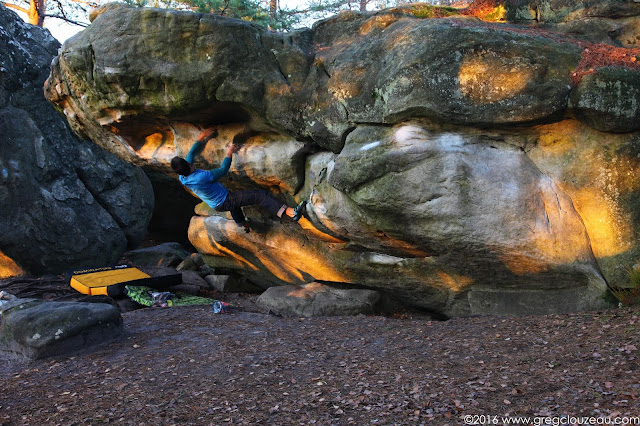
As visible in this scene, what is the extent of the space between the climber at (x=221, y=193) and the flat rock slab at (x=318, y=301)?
136cm

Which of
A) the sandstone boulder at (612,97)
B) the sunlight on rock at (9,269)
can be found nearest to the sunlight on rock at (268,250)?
the sunlight on rock at (9,269)

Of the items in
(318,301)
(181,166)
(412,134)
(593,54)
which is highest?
(593,54)

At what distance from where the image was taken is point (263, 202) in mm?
9844

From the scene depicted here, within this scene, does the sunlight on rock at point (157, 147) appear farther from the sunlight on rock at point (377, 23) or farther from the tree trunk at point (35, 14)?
the tree trunk at point (35, 14)

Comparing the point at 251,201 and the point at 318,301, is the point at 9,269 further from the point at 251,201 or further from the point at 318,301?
the point at 318,301

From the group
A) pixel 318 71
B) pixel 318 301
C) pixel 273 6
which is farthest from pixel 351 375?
pixel 273 6

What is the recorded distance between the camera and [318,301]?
9383 millimetres

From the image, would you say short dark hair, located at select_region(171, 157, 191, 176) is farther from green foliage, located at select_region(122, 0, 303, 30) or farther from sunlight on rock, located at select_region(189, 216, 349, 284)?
green foliage, located at select_region(122, 0, 303, 30)

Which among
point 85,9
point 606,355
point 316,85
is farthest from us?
point 85,9

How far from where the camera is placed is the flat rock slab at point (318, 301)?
9.20m

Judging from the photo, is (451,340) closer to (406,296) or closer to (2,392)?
(406,296)

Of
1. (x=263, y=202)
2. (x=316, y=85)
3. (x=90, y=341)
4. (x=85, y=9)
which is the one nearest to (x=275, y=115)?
(x=316, y=85)

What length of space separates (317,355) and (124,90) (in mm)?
5741

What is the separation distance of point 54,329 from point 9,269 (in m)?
7.75
